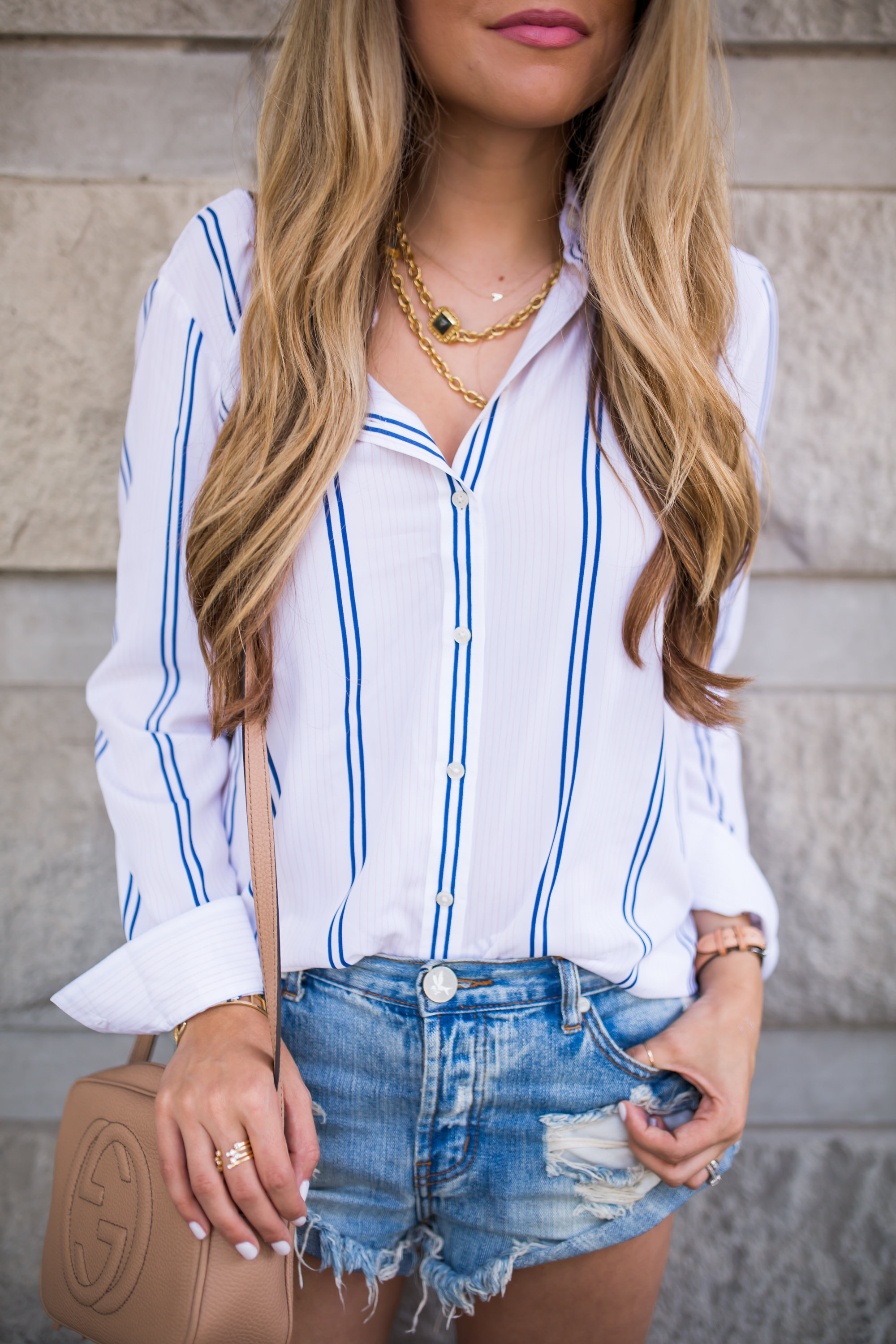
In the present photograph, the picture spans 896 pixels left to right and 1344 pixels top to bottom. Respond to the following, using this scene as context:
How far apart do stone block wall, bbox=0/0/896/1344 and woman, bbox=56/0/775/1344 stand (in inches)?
13.9

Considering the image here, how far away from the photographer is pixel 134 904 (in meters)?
0.84

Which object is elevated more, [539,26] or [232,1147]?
[539,26]

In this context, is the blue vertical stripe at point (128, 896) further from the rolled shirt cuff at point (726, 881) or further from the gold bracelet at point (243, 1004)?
the rolled shirt cuff at point (726, 881)

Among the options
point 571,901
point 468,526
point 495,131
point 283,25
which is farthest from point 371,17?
point 571,901

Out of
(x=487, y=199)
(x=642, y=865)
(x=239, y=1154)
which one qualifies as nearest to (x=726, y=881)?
(x=642, y=865)

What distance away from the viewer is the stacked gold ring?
27.5 inches

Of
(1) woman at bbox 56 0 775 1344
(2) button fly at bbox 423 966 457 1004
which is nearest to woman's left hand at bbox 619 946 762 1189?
(1) woman at bbox 56 0 775 1344

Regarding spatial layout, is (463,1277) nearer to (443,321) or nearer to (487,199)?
(443,321)

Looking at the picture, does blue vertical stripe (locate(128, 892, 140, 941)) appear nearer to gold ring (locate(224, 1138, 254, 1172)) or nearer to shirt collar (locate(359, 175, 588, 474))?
gold ring (locate(224, 1138, 254, 1172))

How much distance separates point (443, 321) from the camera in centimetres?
89

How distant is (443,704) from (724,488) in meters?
0.37

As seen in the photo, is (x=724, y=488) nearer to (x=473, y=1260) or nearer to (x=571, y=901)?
(x=571, y=901)

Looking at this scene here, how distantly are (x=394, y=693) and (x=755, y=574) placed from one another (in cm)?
71

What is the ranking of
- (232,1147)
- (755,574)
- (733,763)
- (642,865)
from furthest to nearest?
1. (755,574)
2. (733,763)
3. (642,865)
4. (232,1147)
